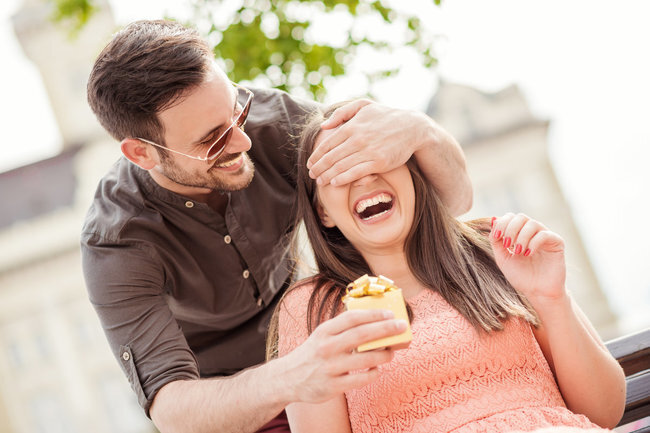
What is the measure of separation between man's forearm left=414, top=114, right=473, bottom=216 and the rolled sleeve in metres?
1.13

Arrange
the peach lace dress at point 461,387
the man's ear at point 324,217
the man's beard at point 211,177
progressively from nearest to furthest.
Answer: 1. the peach lace dress at point 461,387
2. the man's ear at point 324,217
3. the man's beard at point 211,177

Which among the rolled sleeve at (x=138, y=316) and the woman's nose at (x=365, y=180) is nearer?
the woman's nose at (x=365, y=180)

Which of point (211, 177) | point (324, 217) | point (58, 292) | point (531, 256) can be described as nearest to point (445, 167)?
point (324, 217)

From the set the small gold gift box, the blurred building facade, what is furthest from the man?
the blurred building facade

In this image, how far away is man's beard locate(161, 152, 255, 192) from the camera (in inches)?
116

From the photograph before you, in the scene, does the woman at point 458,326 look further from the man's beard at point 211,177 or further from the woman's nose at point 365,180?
the man's beard at point 211,177

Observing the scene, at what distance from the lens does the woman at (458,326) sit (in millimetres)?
2238

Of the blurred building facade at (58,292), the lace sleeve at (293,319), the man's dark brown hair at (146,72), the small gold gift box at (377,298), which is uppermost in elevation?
the man's dark brown hair at (146,72)

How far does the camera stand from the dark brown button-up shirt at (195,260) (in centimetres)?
278

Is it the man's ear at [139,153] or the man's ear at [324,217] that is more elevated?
the man's ear at [139,153]

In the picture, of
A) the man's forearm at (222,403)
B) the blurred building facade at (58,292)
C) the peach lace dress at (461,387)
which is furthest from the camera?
the blurred building facade at (58,292)

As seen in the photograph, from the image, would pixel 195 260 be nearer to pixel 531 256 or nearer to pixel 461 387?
pixel 461 387

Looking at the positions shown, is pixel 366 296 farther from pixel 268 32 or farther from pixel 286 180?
pixel 268 32

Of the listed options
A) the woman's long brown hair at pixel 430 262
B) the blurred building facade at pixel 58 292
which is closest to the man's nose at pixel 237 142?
the woman's long brown hair at pixel 430 262
